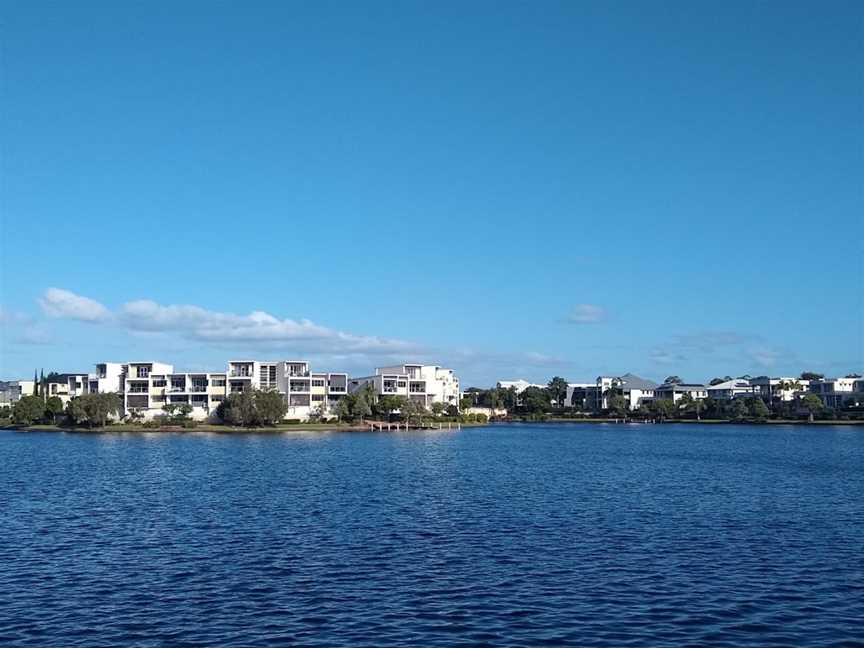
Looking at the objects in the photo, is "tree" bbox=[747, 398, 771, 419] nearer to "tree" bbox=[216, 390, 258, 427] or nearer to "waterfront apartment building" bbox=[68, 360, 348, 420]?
"waterfront apartment building" bbox=[68, 360, 348, 420]

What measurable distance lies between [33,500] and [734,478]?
138 ft

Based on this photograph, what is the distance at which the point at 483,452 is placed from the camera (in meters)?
84.8

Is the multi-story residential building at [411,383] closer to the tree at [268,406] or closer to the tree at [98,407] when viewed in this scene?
the tree at [268,406]

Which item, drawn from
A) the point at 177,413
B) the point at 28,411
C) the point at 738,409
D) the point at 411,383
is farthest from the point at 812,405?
the point at 28,411

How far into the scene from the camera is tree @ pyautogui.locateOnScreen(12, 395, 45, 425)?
133750 millimetres

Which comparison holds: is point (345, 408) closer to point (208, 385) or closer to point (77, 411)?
point (208, 385)

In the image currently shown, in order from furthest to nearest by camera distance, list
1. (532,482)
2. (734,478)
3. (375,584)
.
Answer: (734,478) < (532,482) < (375,584)

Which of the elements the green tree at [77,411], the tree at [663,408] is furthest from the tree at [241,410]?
the tree at [663,408]

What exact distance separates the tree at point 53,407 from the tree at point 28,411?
2.51 ft

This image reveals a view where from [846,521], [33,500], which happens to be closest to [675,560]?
[846,521]

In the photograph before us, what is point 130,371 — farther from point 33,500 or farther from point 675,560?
point 675,560

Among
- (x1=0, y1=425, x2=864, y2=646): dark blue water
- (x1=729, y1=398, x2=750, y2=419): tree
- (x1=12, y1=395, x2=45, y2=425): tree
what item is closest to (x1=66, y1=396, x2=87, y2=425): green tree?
(x1=12, y1=395, x2=45, y2=425): tree

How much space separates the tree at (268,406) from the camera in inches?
4808

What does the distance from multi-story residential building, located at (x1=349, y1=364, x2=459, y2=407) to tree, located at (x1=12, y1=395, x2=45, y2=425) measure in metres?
52.7
